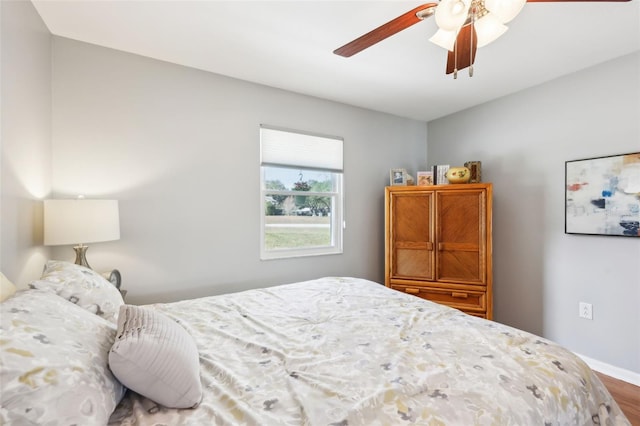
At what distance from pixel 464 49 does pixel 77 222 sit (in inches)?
94.4

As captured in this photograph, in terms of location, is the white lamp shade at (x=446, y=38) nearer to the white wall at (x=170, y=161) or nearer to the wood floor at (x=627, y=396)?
the white wall at (x=170, y=161)

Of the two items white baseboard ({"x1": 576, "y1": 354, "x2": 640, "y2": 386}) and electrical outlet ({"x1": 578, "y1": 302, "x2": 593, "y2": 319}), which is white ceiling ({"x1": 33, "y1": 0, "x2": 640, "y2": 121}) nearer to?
electrical outlet ({"x1": 578, "y1": 302, "x2": 593, "y2": 319})

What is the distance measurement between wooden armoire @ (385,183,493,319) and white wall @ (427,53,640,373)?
467 mm

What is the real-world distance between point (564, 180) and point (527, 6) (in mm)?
1599

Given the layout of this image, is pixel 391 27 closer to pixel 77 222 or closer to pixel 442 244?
pixel 77 222

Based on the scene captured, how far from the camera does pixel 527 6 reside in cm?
174

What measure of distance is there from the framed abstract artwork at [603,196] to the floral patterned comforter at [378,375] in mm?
1730

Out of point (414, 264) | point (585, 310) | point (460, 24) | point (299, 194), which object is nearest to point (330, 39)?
point (460, 24)

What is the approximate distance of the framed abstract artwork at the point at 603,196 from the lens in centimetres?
224

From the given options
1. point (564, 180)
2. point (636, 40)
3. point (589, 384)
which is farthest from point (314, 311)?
point (636, 40)

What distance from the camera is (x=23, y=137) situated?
5.26 ft

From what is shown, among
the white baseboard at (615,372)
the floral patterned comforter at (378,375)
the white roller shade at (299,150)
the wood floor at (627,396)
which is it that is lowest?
the wood floor at (627,396)

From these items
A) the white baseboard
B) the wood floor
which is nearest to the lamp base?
the wood floor

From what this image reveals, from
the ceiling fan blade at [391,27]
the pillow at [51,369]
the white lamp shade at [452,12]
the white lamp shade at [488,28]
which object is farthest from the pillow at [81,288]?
the white lamp shade at [488,28]
